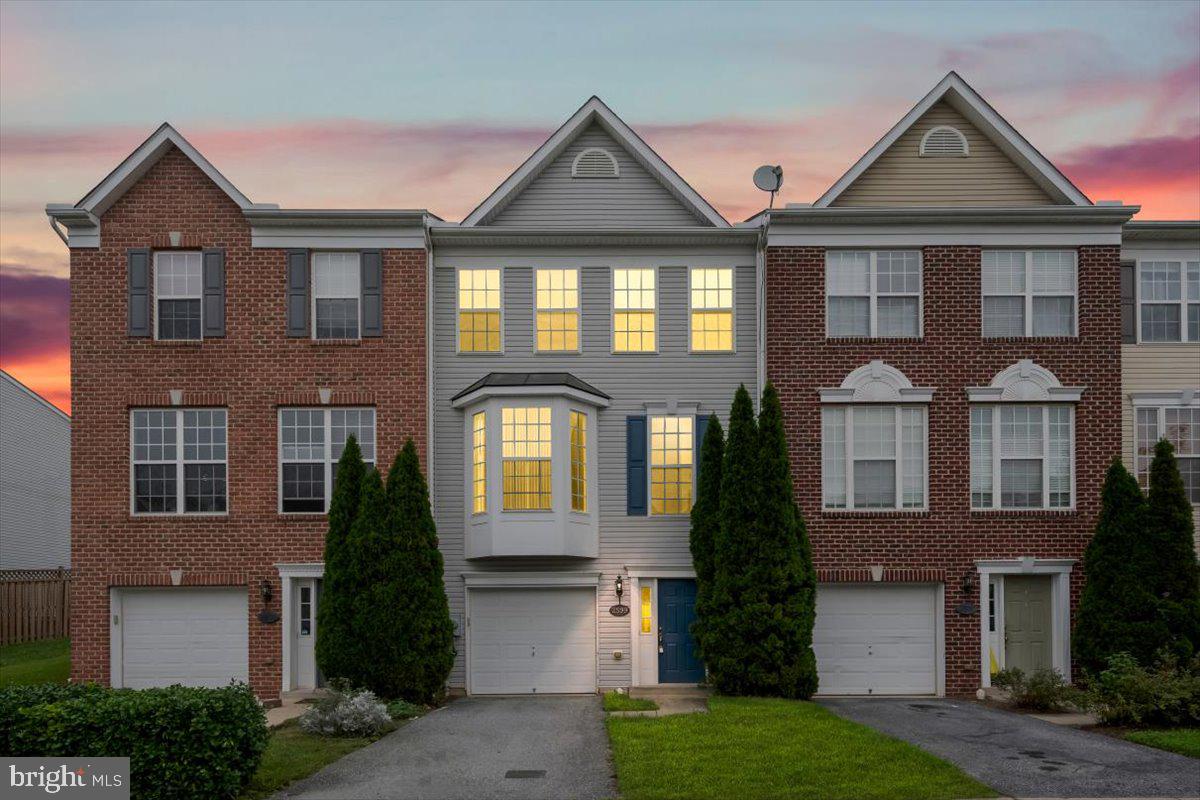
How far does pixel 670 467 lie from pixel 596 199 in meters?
5.50

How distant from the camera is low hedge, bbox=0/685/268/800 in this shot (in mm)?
13570

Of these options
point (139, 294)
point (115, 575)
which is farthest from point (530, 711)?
point (139, 294)

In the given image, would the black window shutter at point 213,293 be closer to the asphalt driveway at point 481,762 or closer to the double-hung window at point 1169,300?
the asphalt driveway at point 481,762

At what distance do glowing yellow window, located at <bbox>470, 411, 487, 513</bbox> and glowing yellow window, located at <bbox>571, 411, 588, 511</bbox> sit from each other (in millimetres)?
1689

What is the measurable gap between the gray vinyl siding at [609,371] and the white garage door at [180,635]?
14.4ft

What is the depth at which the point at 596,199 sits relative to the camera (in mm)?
24938

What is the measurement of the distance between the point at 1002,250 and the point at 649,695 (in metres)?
11.0

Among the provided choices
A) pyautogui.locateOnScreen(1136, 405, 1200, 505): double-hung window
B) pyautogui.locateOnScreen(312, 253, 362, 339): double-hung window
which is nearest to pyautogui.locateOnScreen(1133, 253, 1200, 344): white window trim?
pyautogui.locateOnScreen(1136, 405, 1200, 505): double-hung window

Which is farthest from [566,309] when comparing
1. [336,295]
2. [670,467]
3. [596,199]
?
[336,295]


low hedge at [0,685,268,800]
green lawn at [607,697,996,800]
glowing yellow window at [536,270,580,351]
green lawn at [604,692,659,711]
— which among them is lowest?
green lawn at [604,692,659,711]

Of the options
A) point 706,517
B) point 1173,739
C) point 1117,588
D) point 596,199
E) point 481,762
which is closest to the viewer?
point 481,762

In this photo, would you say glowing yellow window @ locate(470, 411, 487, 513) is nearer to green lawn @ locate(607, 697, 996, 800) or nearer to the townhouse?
→ the townhouse

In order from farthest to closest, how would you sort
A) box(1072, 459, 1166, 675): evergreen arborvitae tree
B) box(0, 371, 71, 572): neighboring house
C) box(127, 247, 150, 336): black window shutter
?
box(0, 371, 71, 572): neighboring house
box(127, 247, 150, 336): black window shutter
box(1072, 459, 1166, 675): evergreen arborvitae tree

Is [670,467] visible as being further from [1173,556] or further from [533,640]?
[1173,556]
